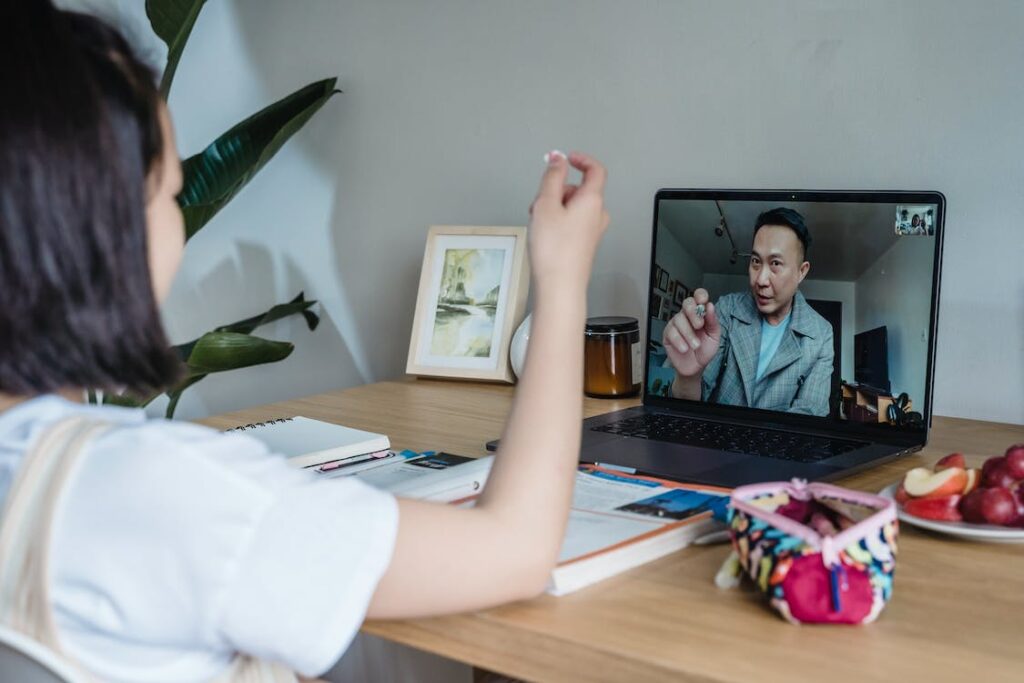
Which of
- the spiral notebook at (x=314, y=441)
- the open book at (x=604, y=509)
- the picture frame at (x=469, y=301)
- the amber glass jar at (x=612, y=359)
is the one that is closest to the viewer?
the open book at (x=604, y=509)

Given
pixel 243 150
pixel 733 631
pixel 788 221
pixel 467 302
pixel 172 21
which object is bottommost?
pixel 733 631

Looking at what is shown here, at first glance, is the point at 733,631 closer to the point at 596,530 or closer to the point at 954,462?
the point at 596,530

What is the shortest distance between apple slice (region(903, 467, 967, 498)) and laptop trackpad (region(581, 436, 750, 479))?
226 millimetres

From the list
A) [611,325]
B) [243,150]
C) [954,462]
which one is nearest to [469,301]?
[611,325]

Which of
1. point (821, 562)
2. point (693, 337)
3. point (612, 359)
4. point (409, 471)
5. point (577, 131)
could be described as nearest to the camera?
point (821, 562)

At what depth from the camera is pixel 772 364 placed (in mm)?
1322

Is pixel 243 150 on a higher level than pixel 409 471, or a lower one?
higher

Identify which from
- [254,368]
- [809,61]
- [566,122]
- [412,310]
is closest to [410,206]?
[412,310]

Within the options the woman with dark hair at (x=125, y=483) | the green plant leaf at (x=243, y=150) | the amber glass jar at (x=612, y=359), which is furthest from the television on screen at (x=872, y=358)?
the green plant leaf at (x=243, y=150)

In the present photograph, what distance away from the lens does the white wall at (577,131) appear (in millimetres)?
1351

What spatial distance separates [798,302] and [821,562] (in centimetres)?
59

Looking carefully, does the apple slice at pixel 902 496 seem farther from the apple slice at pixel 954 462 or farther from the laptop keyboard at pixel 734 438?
the laptop keyboard at pixel 734 438

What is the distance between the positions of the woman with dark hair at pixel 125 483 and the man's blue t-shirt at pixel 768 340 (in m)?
0.68

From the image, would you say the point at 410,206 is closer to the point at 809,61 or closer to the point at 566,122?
the point at 566,122
